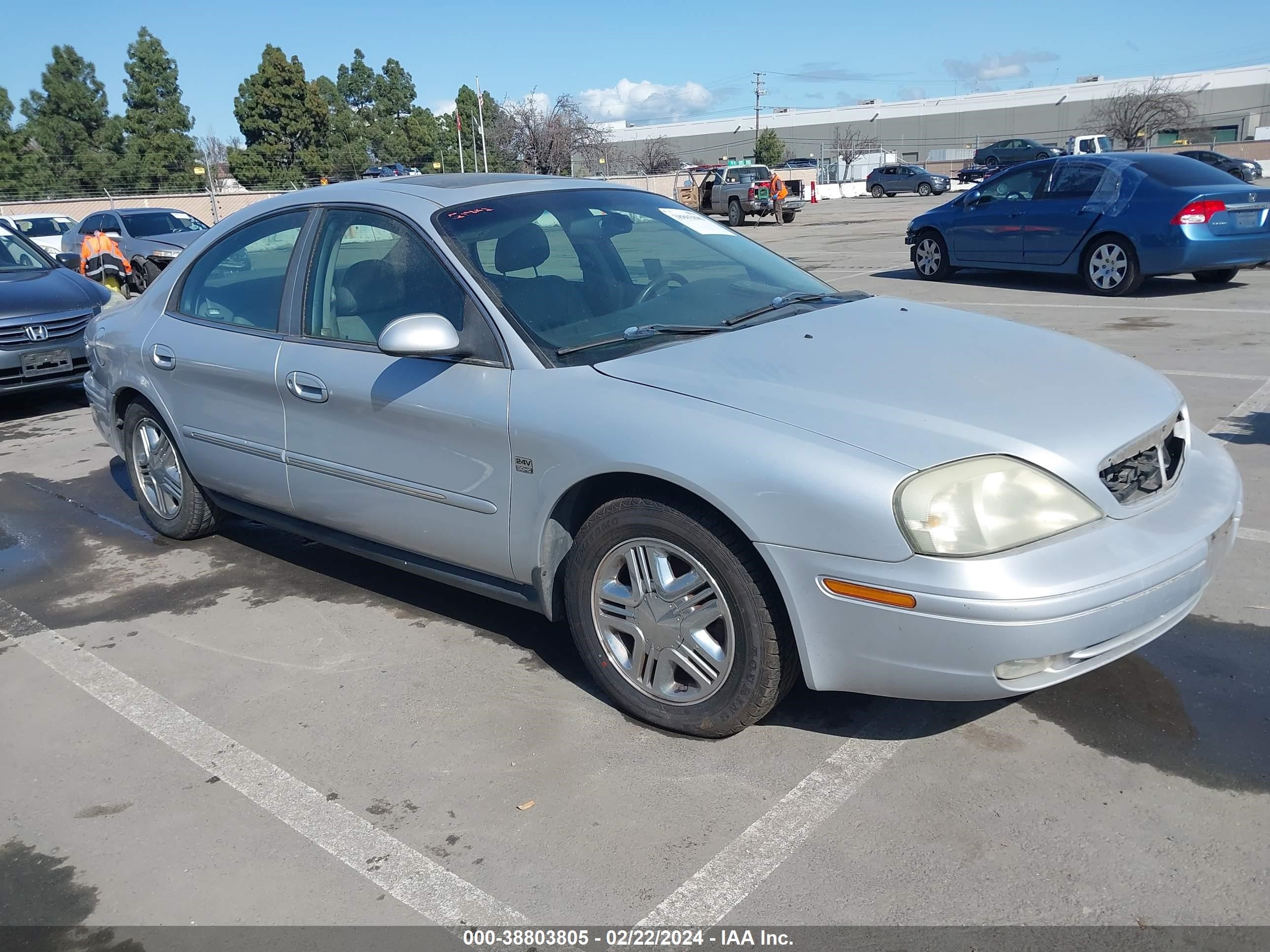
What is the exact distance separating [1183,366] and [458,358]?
20.3 ft

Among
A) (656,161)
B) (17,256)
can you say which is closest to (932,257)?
(17,256)

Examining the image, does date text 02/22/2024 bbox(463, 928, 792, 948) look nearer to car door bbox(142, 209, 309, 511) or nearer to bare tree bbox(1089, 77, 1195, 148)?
car door bbox(142, 209, 309, 511)

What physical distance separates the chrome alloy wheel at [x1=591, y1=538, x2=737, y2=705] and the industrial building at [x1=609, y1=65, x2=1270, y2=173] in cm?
6689

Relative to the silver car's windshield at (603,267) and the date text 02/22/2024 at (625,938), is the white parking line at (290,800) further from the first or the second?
the silver car's windshield at (603,267)

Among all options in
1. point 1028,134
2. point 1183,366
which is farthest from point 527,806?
point 1028,134

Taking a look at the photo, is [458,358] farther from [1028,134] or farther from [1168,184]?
[1028,134]

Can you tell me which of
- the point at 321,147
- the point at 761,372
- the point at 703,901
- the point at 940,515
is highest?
the point at 321,147

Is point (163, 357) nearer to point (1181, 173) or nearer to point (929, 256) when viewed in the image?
point (1181, 173)

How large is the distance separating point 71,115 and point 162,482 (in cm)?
4975

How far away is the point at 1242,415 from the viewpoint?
629cm

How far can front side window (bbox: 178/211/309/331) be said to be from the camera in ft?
14.1

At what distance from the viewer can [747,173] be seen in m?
31.3

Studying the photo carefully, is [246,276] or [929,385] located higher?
[246,276]

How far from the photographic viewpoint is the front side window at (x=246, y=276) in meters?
4.29
